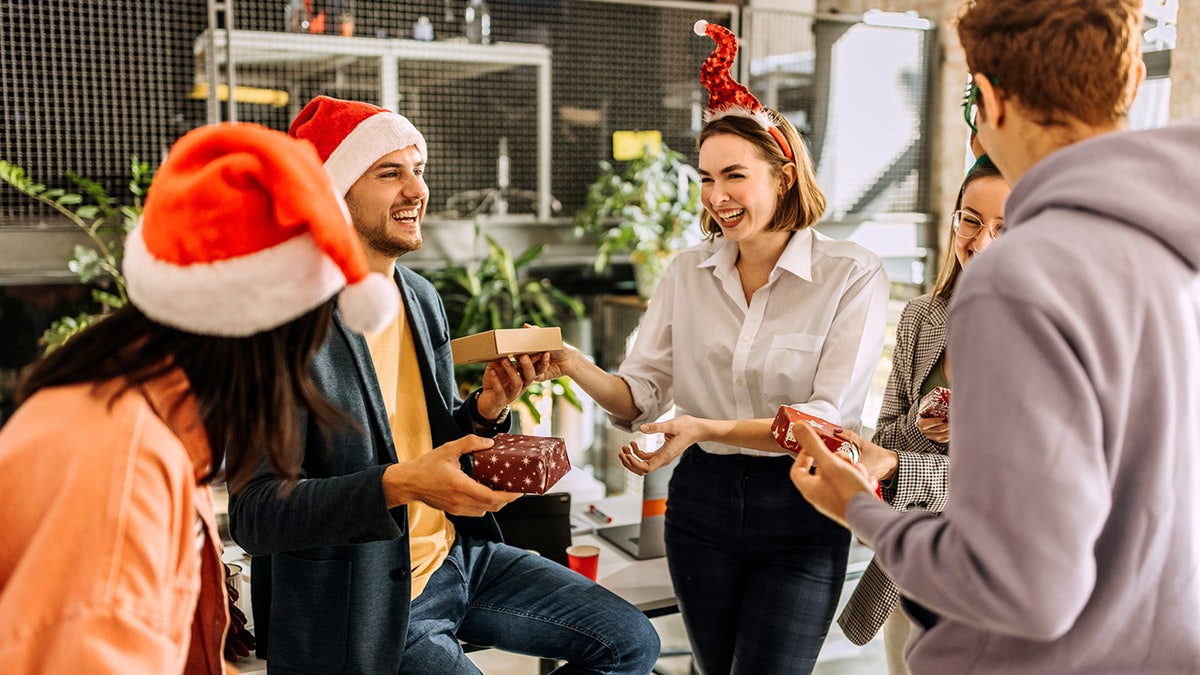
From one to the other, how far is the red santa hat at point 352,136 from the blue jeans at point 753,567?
875 millimetres

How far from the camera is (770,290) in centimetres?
208

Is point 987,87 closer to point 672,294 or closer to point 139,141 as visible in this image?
point 672,294

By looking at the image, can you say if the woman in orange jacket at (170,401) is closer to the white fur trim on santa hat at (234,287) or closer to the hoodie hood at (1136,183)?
the white fur trim on santa hat at (234,287)

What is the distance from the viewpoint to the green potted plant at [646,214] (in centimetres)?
471

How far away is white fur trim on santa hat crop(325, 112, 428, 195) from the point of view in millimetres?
1928

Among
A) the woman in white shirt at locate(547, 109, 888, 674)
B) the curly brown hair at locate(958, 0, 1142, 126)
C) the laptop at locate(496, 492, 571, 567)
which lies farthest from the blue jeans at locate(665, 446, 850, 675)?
the curly brown hair at locate(958, 0, 1142, 126)

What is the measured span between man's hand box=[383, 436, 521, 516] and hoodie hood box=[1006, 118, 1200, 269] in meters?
0.87

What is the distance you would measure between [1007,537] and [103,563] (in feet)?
2.77

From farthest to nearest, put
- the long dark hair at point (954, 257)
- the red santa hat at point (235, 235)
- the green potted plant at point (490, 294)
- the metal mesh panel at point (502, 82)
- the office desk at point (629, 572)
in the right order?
the metal mesh panel at point (502, 82)
the green potted plant at point (490, 294)
the office desk at point (629, 572)
the long dark hair at point (954, 257)
the red santa hat at point (235, 235)

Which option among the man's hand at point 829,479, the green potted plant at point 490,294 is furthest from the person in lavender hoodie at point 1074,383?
the green potted plant at point 490,294

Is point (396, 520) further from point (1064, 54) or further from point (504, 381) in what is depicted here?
point (1064, 54)

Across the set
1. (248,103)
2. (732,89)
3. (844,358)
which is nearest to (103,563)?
(844,358)

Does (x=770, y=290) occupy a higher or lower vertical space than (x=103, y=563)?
higher

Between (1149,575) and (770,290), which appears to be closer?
(1149,575)
